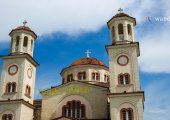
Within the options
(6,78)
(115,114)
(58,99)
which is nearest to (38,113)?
(58,99)

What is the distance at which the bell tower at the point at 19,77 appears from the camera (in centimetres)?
3522

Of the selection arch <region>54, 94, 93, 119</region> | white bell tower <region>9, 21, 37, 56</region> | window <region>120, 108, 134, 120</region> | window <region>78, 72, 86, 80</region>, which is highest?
white bell tower <region>9, 21, 37, 56</region>

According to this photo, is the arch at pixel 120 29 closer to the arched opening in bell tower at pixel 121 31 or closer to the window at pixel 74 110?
the arched opening in bell tower at pixel 121 31

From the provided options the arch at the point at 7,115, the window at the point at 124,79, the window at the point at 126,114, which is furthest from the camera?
the arch at the point at 7,115

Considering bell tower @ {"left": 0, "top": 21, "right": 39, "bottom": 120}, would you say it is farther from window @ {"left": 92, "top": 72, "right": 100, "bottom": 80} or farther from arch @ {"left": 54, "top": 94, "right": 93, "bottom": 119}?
window @ {"left": 92, "top": 72, "right": 100, "bottom": 80}

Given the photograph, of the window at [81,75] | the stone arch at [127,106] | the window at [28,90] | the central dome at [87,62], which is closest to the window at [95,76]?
the window at [81,75]

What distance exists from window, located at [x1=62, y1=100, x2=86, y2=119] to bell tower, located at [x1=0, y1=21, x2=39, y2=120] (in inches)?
165

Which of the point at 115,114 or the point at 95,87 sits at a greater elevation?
the point at 95,87

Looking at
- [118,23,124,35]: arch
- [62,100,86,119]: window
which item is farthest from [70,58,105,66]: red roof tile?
[118,23,124,35]: arch

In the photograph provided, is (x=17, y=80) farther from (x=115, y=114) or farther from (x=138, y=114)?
(x=138, y=114)

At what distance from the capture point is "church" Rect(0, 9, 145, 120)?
32875 mm

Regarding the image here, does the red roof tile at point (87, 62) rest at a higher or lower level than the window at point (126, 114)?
higher

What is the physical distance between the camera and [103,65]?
47.8m

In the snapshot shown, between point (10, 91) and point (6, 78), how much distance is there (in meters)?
1.84
